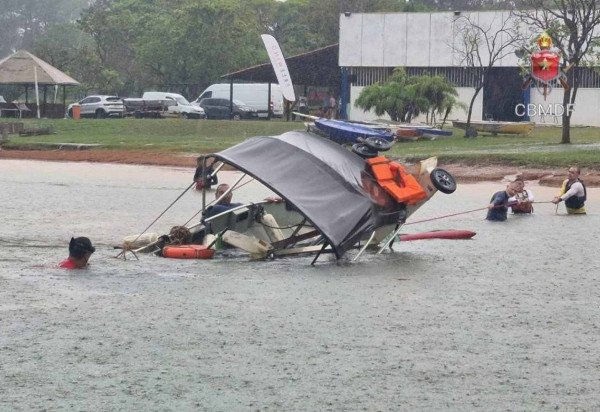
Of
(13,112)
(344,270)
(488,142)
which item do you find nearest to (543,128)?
(488,142)

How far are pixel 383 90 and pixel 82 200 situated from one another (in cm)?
2051

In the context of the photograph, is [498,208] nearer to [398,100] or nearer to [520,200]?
[520,200]

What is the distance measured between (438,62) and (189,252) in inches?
1530

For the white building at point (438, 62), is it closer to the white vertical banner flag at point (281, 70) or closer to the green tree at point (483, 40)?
the green tree at point (483, 40)

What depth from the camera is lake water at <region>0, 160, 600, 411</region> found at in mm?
10375

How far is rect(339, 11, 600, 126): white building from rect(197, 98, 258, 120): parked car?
5.58 meters

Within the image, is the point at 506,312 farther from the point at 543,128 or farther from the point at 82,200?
the point at 543,128

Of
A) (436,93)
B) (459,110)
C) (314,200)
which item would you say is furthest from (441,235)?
(459,110)

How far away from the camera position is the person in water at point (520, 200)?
977 inches

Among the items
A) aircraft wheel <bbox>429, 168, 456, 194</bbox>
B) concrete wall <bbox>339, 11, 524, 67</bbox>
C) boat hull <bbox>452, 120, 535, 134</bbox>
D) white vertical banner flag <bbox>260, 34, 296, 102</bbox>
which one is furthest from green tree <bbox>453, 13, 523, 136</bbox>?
aircraft wheel <bbox>429, 168, 456, 194</bbox>

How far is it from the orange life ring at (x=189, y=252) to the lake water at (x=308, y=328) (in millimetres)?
290

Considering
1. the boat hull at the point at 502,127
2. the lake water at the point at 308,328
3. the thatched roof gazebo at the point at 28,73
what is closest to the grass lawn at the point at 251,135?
the boat hull at the point at 502,127

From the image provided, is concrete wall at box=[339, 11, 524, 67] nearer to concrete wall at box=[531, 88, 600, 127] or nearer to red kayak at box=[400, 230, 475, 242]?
concrete wall at box=[531, 88, 600, 127]

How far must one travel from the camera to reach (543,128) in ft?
167
